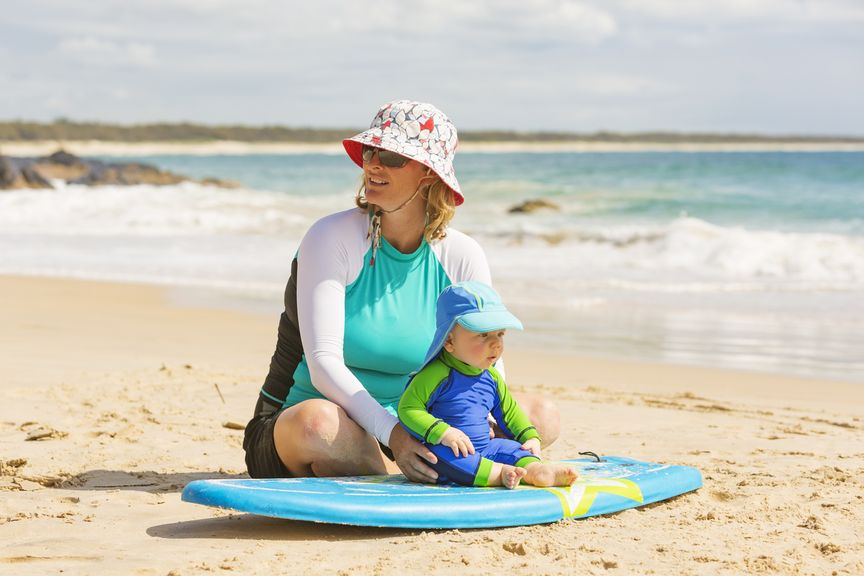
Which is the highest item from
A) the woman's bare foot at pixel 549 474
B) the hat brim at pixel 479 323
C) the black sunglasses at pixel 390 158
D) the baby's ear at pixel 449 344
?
the black sunglasses at pixel 390 158

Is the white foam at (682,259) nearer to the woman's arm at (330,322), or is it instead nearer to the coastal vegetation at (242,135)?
the woman's arm at (330,322)

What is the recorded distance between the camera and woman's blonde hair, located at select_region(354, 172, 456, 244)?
391 cm

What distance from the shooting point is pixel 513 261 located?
49.5 ft

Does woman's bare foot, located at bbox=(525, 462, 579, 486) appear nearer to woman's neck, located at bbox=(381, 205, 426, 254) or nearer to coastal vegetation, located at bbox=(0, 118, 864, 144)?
woman's neck, located at bbox=(381, 205, 426, 254)

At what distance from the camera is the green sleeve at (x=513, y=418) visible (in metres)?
3.82

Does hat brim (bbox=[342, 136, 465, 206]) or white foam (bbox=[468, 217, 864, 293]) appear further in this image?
white foam (bbox=[468, 217, 864, 293])

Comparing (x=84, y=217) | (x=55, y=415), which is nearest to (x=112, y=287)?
A: (x=55, y=415)

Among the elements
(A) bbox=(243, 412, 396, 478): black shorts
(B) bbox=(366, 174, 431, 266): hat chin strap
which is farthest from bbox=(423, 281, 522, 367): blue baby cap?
(A) bbox=(243, 412, 396, 478): black shorts

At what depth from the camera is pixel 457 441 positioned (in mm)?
3582

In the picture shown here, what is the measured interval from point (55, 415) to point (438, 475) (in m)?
2.77

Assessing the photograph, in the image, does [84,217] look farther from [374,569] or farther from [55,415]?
[374,569]

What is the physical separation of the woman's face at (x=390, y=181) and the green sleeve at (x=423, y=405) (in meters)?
0.61

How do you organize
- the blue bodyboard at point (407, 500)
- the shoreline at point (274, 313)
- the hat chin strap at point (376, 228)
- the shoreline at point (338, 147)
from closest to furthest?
the blue bodyboard at point (407, 500)
the hat chin strap at point (376, 228)
the shoreline at point (274, 313)
the shoreline at point (338, 147)

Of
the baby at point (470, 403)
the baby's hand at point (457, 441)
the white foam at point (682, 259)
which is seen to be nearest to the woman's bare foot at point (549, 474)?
the baby at point (470, 403)
